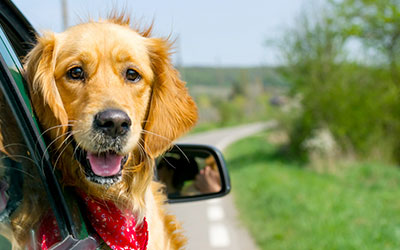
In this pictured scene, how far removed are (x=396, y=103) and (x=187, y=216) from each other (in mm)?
11261

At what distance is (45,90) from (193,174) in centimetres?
152

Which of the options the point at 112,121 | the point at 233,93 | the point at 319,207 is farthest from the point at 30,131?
the point at 233,93

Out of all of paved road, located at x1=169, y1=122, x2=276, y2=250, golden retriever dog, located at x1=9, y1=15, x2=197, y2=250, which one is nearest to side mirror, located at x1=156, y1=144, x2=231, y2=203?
golden retriever dog, located at x1=9, y1=15, x2=197, y2=250

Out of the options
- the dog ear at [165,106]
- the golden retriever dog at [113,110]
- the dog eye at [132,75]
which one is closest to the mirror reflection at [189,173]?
the golden retriever dog at [113,110]

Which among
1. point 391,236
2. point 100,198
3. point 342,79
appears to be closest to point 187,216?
point 391,236

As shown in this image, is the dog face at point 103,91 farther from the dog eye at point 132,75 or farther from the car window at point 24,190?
the car window at point 24,190

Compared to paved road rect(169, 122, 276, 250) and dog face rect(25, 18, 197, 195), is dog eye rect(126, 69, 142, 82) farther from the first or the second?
paved road rect(169, 122, 276, 250)

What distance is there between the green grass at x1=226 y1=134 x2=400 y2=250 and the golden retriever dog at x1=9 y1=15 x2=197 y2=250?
522cm

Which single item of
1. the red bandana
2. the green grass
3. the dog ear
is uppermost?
the dog ear

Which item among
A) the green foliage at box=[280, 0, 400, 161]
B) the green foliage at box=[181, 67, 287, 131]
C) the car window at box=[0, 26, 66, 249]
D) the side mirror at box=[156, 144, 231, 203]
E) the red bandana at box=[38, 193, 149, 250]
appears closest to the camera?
the car window at box=[0, 26, 66, 249]

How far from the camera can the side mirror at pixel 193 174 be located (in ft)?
10.4

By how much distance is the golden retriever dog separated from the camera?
202 centimetres

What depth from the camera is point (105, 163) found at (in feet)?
6.88

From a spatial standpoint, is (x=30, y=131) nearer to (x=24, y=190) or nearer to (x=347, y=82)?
(x=24, y=190)
